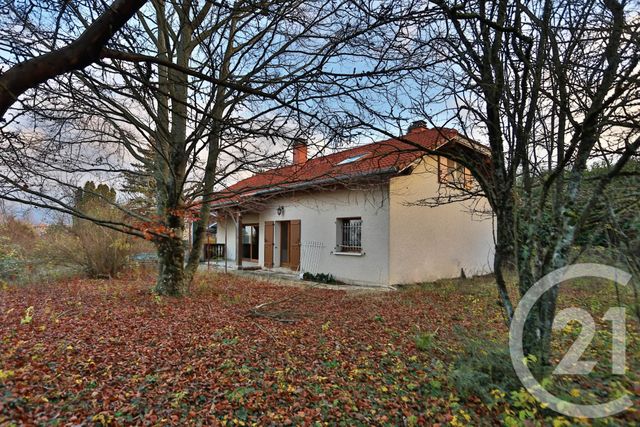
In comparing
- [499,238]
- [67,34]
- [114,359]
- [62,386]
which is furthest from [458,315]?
[67,34]

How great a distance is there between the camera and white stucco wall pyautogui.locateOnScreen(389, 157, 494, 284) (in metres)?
10.5

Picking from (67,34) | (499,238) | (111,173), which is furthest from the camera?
(111,173)

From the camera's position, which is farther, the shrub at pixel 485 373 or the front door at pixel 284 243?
the front door at pixel 284 243

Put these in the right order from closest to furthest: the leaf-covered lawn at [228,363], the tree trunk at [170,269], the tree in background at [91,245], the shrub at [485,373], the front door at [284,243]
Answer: the leaf-covered lawn at [228,363]
the shrub at [485,373]
the tree trunk at [170,269]
the tree in background at [91,245]
the front door at [284,243]

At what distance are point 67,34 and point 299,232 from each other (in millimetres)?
10733

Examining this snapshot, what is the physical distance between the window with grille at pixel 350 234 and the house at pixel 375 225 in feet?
0.11

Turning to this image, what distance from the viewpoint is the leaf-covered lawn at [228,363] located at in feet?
9.66

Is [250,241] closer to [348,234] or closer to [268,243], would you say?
[268,243]

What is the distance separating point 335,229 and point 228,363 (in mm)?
8207

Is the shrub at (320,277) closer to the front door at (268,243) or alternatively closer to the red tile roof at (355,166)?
the front door at (268,243)

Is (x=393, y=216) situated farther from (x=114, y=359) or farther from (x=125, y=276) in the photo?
(x=125, y=276)

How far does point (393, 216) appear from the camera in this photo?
34.2 ft

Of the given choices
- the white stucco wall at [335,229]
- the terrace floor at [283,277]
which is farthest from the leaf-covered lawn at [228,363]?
the white stucco wall at [335,229]

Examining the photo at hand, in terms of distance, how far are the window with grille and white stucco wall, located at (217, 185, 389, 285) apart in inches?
9.6
